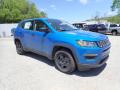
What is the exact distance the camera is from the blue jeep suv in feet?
15.4

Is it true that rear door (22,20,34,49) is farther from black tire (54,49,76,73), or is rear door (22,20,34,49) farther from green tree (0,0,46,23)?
green tree (0,0,46,23)

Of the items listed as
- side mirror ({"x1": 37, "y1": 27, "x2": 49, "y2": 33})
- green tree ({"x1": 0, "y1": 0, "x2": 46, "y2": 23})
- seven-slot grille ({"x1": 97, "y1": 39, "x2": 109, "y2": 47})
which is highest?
green tree ({"x1": 0, "y1": 0, "x2": 46, "y2": 23})

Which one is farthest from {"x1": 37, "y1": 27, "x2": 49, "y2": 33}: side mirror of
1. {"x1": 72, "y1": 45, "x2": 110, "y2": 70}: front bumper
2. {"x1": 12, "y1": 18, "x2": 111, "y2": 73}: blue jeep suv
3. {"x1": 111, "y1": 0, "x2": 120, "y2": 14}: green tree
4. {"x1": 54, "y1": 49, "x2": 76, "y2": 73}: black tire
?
{"x1": 111, "y1": 0, "x2": 120, "y2": 14}: green tree

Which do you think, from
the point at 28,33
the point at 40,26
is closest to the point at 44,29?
the point at 40,26

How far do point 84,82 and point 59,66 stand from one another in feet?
3.80

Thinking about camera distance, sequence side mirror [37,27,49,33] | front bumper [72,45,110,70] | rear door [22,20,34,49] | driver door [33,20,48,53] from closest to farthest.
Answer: front bumper [72,45,110,70] < side mirror [37,27,49,33] < driver door [33,20,48,53] < rear door [22,20,34,49]

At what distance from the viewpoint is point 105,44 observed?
16.9 ft

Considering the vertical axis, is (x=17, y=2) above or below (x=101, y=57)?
above

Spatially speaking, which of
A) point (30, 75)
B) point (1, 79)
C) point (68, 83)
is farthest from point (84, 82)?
point (1, 79)

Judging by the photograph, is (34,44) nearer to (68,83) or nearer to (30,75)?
(30,75)

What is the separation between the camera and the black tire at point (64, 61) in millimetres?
4989

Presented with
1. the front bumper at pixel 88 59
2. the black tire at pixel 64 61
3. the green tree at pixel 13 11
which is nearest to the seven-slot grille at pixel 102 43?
the front bumper at pixel 88 59

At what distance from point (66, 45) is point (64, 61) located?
0.60 metres

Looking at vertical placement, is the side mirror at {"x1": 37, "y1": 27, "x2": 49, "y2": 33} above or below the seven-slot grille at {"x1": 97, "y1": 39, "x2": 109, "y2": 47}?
above
